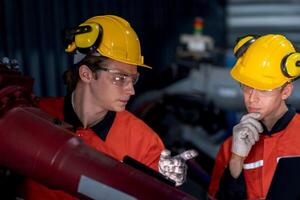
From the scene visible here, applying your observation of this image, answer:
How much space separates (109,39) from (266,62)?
1.90 ft

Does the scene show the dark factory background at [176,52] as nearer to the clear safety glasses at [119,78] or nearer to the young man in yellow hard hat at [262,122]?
the clear safety glasses at [119,78]

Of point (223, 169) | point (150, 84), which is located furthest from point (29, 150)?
point (150, 84)

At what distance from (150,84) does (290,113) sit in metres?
2.81

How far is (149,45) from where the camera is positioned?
185 inches

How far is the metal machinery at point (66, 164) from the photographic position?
4.20 ft

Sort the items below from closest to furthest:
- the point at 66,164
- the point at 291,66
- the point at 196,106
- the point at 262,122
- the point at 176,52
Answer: the point at 66,164 → the point at 291,66 → the point at 262,122 → the point at 196,106 → the point at 176,52

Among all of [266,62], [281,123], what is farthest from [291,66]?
[281,123]

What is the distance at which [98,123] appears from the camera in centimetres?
200

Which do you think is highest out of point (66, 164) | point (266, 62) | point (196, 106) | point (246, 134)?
point (266, 62)

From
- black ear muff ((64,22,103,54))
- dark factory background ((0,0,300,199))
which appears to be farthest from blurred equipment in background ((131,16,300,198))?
black ear muff ((64,22,103,54))

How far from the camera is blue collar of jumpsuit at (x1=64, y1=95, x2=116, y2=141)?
1.99 metres

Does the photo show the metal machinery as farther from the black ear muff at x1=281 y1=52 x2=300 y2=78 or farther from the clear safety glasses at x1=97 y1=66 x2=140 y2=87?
the black ear muff at x1=281 y1=52 x2=300 y2=78

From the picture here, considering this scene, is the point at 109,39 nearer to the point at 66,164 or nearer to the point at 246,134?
the point at 246,134

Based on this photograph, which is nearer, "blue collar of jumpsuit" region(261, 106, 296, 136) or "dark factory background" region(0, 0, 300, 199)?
"blue collar of jumpsuit" region(261, 106, 296, 136)
